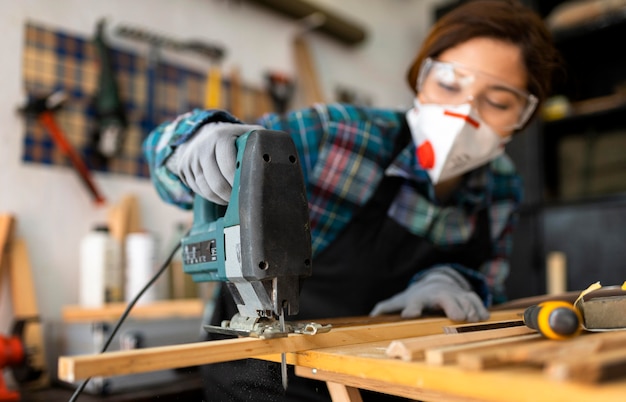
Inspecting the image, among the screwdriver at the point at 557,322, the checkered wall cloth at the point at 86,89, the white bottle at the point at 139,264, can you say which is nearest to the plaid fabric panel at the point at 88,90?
the checkered wall cloth at the point at 86,89

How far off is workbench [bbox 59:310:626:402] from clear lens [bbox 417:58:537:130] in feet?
2.04

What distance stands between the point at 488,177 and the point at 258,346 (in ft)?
3.26

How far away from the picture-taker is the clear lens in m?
1.25

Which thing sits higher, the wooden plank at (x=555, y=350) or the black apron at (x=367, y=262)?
the black apron at (x=367, y=262)

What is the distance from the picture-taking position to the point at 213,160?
0.84m

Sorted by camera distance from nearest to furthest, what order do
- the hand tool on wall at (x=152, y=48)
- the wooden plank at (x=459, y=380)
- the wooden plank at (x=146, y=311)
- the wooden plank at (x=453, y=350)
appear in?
1. the wooden plank at (x=459, y=380)
2. the wooden plank at (x=453, y=350)
3. the wooden plank at (x=146, y=311)
4. the hand tool on wall at (x=152, y=48)

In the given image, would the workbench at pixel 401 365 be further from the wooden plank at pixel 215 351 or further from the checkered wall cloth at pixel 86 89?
the checkered wall cloth at pixel 86 89

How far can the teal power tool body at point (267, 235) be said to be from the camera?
726mm

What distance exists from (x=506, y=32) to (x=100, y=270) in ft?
4.64

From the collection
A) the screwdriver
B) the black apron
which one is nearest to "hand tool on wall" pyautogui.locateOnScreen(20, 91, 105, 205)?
the black apron

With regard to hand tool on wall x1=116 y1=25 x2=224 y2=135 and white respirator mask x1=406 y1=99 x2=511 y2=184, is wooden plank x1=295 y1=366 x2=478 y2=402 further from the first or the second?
A: hand tool on wall x1=116 y1=25 x2=224 y2=135

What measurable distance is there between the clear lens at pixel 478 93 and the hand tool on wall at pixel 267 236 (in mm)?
626

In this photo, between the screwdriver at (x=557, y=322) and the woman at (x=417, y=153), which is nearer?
the screwdriver at (x=557, y=322)

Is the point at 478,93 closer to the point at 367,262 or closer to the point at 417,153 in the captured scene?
the point at 417,153
